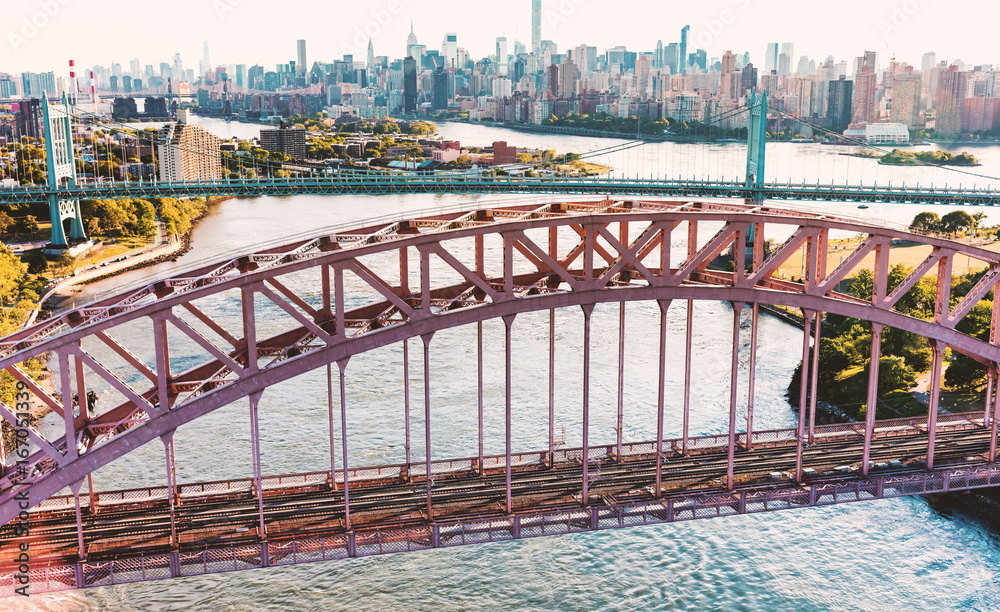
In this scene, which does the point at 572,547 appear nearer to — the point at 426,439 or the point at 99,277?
the point at 426,439

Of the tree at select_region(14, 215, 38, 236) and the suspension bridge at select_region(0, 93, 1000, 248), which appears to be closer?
the suspension bridge at select_region(0, 93, 1000, 248)

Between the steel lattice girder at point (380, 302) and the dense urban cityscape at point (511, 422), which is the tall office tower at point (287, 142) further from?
the steel lattice girder at point (380, 302)

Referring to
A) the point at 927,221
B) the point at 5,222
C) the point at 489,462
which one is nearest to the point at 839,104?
the point at 927,221

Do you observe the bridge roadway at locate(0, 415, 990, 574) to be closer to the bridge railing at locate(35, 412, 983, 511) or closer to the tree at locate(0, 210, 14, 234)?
the bridge railing at locate(35, 412, 983, 511)

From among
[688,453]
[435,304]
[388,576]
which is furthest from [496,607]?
[435,304]

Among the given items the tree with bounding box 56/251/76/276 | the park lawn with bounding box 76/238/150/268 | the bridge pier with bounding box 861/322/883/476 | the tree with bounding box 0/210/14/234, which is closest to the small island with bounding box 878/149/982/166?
the park lawn with bounding box 76/238/150/268

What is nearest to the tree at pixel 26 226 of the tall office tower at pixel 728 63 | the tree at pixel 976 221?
the tree at pixel 976 221

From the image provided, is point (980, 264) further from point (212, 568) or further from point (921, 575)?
point (212, 568)
